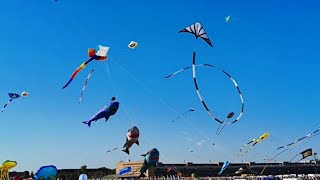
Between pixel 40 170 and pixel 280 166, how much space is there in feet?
360

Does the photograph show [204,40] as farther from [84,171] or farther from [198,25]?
[84,171]

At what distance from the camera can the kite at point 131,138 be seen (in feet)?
101

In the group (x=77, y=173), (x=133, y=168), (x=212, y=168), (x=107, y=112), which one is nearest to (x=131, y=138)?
(x=107, y=112)

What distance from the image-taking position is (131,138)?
3086cm

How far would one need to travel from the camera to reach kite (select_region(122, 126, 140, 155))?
3086 cm

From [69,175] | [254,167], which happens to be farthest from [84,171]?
[254,167]

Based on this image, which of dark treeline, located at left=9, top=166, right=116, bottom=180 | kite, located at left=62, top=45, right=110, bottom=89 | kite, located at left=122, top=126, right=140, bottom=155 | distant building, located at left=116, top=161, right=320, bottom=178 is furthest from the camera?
distant building, located at left=116, top=161, right=320, bottom=178

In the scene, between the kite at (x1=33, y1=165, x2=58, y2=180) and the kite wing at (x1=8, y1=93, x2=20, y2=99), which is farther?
the kite wing at (x1=8, y1=93, x2=20, y2=99)

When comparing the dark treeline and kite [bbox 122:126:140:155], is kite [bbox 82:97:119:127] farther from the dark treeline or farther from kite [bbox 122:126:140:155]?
the dark treeline

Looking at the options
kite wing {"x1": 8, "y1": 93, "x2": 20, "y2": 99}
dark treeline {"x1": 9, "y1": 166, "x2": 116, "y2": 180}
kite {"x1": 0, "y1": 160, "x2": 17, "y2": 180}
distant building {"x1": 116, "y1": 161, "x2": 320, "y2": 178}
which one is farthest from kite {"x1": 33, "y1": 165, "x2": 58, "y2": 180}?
dark treeline {"x1": 9, "y1": 166, "x2": 116, "y2": 180}

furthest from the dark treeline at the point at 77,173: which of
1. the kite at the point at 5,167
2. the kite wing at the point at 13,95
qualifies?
the kite wing at the point at 13,95

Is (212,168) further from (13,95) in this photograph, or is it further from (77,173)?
(13,95)

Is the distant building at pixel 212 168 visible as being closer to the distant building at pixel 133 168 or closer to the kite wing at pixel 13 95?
the distant building at pixel 133 168

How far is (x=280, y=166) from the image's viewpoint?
132000mm
